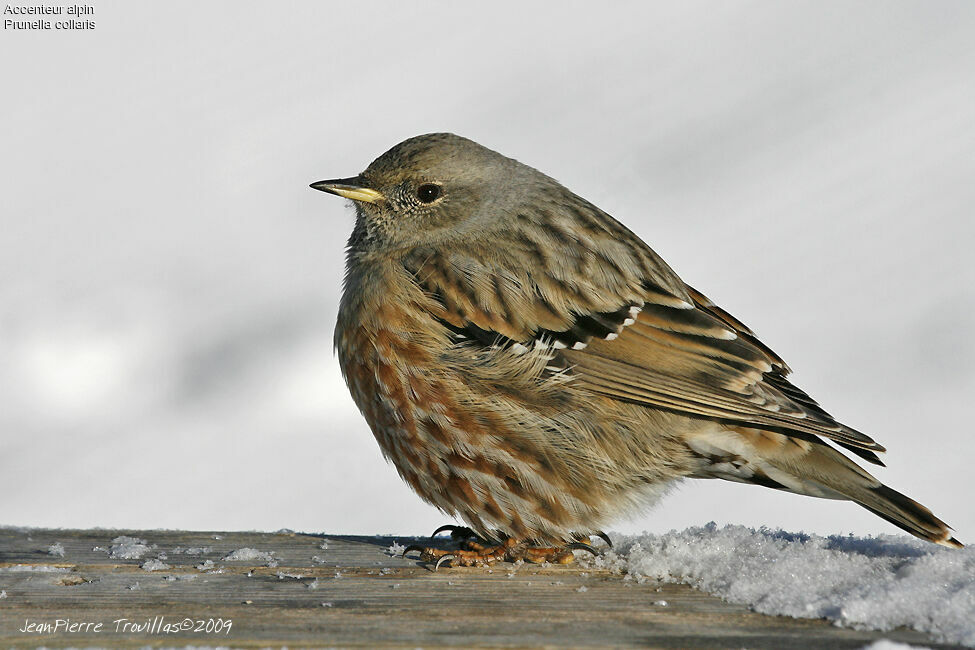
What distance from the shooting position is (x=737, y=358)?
4.20 meters

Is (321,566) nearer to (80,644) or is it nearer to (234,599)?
(234,599)

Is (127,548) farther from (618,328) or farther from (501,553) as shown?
(618,328)

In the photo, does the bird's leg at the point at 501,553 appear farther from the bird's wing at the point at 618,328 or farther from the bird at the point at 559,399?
the bird's wing at the point at 618,328

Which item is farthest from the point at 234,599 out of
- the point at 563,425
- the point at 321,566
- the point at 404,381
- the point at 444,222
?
the point at 444,222

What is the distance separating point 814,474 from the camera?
401 centimetres

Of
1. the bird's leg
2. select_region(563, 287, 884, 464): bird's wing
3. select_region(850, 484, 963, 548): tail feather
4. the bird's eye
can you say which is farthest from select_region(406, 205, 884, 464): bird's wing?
the bird's leg

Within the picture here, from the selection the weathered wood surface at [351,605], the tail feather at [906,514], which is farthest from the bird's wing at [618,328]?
the weathered wood surface at [351,605]

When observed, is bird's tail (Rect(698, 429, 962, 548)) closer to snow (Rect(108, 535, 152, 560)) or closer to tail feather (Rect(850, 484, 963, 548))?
tail feather (Rect(850, 484, 963, 548))

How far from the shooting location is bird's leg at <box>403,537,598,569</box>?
404cm

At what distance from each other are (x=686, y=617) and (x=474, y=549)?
1351mm

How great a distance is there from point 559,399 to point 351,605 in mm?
1274

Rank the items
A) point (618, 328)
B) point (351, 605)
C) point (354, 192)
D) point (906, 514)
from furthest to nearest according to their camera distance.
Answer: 1. point (354, 192)
2. point (618, 328)
3. point (906, 514)
4. point (351, 605)

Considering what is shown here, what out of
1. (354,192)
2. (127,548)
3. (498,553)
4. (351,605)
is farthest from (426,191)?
(351,605)

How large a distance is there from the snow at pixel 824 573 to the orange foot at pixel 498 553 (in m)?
0.21
